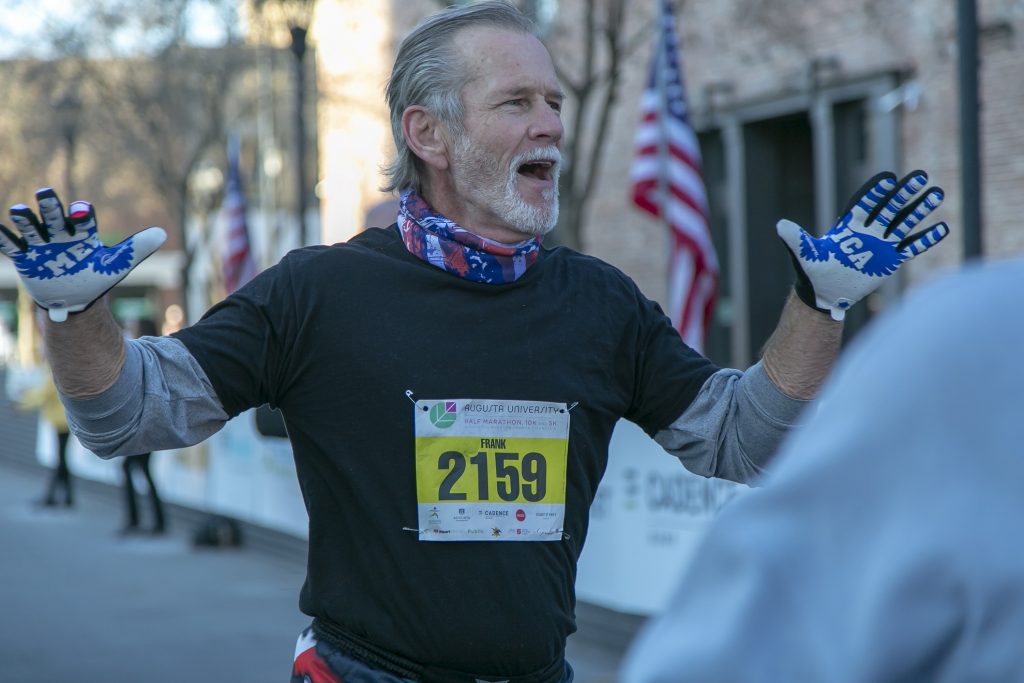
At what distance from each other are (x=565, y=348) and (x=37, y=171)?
3031cm

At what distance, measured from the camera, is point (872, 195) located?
8.11 feet

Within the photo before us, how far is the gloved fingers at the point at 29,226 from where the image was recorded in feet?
7.32

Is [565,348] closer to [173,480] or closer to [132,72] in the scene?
[173,480]

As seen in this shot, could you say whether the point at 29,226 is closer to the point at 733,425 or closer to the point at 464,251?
the point at 464,251

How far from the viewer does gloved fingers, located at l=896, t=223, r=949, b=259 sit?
8.14ft

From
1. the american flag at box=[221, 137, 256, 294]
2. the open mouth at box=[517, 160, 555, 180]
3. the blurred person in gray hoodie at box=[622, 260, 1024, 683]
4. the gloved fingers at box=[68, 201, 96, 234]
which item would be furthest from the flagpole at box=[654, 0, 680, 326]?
the blurred person in gray hoodie at box=[622, 260, 1024, 683]

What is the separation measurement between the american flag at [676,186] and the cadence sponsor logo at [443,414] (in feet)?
29.5

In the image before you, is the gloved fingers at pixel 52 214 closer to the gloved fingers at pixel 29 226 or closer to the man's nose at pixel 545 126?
the gloved fingers at pixel 29 226

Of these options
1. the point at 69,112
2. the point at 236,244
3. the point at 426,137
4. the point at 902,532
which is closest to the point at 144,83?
the point at 69,112

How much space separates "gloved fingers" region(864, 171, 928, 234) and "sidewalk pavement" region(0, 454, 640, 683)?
17.5ft

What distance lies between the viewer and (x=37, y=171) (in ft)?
102

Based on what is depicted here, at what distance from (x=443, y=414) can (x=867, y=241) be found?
77 centimetres

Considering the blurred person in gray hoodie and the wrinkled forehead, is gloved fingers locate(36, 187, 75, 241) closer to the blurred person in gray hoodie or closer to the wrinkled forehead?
the wrinkled forehead

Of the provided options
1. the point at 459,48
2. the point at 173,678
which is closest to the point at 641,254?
the point at 173,678
